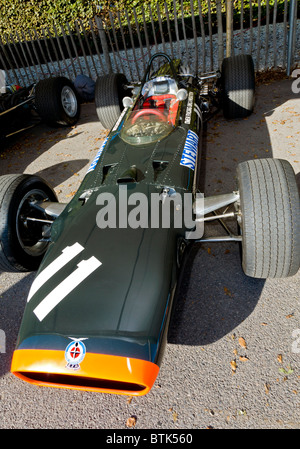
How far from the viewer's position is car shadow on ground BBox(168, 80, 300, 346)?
99.3 inches

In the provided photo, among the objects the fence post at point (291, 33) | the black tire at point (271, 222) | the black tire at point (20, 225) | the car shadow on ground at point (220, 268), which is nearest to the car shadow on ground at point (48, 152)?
the black tire at point (20, 225)

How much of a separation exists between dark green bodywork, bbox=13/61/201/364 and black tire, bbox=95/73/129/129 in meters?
3.33

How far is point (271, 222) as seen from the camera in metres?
2.27

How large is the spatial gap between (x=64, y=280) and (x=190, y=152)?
179 cm

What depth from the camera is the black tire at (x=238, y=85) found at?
5.00 meters

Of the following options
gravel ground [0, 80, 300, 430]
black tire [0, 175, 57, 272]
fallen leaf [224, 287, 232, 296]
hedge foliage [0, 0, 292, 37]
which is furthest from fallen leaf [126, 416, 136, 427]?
hedge foliage [0, 0, 292, 37]

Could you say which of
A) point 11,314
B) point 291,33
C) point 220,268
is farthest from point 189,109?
point 291,33

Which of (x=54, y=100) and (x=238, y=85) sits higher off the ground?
(x=54, y=100)

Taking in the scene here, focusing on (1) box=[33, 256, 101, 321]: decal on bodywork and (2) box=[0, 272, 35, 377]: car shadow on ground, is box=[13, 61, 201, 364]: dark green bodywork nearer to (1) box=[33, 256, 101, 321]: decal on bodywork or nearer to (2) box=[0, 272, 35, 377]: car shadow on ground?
(1) box=[33, 256, 101, 321]: decal on bodywork

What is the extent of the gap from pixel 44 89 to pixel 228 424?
6.17 meters

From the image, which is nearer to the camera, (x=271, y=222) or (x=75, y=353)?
(x=75, y=353)

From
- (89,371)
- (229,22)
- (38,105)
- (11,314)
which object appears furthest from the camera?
(229,22)

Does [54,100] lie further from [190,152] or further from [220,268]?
[220,268]
